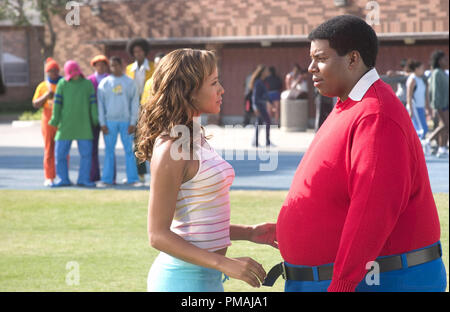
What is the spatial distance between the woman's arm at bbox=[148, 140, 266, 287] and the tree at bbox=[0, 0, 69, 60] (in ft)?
99.9

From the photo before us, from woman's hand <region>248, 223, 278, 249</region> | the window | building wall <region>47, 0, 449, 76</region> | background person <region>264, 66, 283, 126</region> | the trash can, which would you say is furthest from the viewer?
the window

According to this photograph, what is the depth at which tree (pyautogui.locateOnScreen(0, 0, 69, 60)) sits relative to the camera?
3269cm

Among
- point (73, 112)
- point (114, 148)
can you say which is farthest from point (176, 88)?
point (114, 148)

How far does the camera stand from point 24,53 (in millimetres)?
40188

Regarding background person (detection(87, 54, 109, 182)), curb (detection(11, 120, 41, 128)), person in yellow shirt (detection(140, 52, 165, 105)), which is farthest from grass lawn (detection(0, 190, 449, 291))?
curb (detection(11, 120, 41, 128))

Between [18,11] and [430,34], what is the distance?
20.2m

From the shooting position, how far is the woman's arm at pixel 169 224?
2.95m

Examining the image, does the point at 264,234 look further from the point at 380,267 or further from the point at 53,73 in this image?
the point at 53,73

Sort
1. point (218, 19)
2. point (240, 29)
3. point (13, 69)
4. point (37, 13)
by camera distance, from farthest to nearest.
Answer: point (13, 69), point (37, 13), point (218, 19), point (240, 29)

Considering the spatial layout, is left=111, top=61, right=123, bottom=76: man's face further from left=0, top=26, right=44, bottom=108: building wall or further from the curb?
left=0, top=26, right=44, bottom=108: building wall

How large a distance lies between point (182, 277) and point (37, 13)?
37614 millimetres

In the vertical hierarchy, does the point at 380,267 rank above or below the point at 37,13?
above
